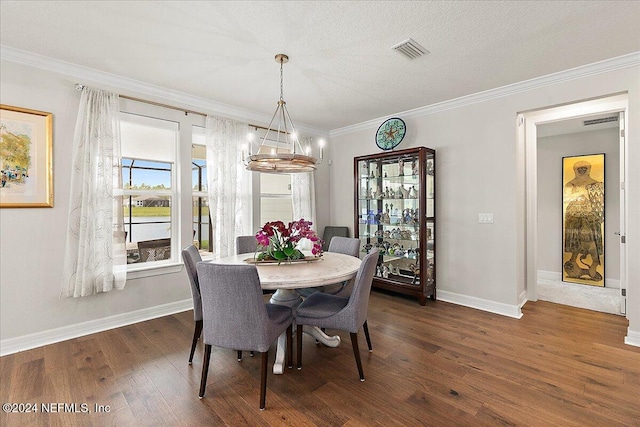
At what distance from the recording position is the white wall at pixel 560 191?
4469mm

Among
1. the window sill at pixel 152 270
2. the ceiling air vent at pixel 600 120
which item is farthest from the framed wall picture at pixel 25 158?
the ceiling air vent at pixel 600 120

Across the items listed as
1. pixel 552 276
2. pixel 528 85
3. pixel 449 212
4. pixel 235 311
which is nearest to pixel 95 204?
pixel 235 311

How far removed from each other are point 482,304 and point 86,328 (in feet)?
14.6

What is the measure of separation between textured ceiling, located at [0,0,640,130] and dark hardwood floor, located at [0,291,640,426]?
2659 mm

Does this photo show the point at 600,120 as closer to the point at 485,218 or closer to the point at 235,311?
the point at 485,218

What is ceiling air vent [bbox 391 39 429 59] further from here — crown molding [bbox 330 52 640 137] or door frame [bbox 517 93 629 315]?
door frame [bbox 517 93 629 315]

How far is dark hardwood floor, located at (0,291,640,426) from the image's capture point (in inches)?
73.0

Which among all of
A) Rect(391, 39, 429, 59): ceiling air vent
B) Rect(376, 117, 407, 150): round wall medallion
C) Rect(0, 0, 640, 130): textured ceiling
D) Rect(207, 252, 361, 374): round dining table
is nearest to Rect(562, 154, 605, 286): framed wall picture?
Rect(0, 0, 640, 130): textured ceiling

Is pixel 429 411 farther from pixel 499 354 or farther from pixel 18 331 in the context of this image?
pixel 18 331

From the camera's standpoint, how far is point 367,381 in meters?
2.21

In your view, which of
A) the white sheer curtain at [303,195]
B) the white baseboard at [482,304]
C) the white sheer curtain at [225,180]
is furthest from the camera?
the white sheer curtain at [303,195]

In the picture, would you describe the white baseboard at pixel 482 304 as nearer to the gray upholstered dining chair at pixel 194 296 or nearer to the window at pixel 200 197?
the gray upholstered dining chair at pixel 194 296

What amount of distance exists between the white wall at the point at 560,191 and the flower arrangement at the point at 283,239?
4.55m

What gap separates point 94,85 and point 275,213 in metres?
2.69
